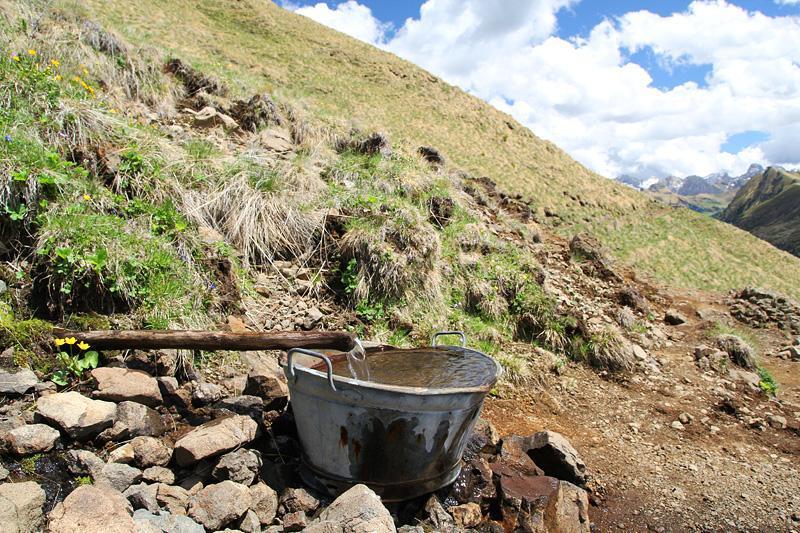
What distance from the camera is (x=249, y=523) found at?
2.58 m

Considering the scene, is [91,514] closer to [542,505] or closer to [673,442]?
[542,505]

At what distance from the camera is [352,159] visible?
8695 millimetres

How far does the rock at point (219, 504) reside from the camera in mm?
2498

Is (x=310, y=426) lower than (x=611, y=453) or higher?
higher

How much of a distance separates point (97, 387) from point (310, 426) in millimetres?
1396

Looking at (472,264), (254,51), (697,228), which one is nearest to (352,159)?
(472,264)

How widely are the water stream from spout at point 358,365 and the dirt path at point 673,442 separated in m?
1.84

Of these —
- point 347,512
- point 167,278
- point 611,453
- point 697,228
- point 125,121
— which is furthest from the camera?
point 697,228

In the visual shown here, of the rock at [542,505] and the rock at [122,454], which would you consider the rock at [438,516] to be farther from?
the rock at [122,454]

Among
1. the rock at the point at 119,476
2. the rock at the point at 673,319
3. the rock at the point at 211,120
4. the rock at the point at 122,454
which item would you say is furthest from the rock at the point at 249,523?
the rock at the point at 673,319

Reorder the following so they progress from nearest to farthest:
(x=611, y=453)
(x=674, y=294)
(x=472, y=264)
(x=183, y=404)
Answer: (x=183, y=404) < (x=611, y=453) < (x=472, y=264) < (x=674, y=294)

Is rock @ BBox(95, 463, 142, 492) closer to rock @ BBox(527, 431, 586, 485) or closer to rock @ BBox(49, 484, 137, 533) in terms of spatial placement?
rock @ BBox(49, 484, 137, 533)

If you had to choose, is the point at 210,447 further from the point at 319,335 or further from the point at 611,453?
the point at 611,453

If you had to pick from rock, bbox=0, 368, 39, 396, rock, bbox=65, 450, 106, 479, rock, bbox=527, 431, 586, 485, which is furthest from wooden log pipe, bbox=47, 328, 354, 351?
rock, bbox=527, 431, 586, 485
